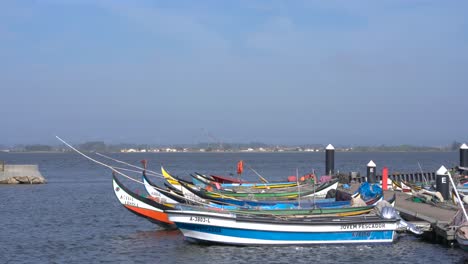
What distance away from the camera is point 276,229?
75.2ft

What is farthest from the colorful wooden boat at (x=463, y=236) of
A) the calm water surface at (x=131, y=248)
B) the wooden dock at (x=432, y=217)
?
the wooden dock at (x=432, y=217)

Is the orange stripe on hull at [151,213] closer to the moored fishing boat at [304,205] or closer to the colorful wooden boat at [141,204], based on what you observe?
the colorful wooden boat at [141,204]

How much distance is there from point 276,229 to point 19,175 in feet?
123

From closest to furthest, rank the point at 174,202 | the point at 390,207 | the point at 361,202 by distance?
the point at 390,207 < the point at 361,202 < the point at 174,202

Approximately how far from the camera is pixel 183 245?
2456cm

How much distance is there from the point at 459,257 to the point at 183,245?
9272 millimetres

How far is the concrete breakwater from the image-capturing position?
55062 millimetres

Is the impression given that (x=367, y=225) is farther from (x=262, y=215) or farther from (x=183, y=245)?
(x=183, y=245)

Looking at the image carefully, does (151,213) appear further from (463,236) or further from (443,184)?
(443,184)

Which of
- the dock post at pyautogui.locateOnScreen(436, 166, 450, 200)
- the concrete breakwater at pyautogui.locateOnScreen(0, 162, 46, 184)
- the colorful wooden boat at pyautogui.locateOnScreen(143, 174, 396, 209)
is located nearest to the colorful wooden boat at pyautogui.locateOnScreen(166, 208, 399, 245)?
the colorful wooden boat at pyautogui.locateOnScreen(143, 174, 396, 209)

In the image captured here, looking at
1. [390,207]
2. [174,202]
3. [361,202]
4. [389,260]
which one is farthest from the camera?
[174,202]

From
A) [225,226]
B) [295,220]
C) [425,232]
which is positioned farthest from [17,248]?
[425,232]

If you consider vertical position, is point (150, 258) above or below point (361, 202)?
below

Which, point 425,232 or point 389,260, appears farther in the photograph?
point 425,232
